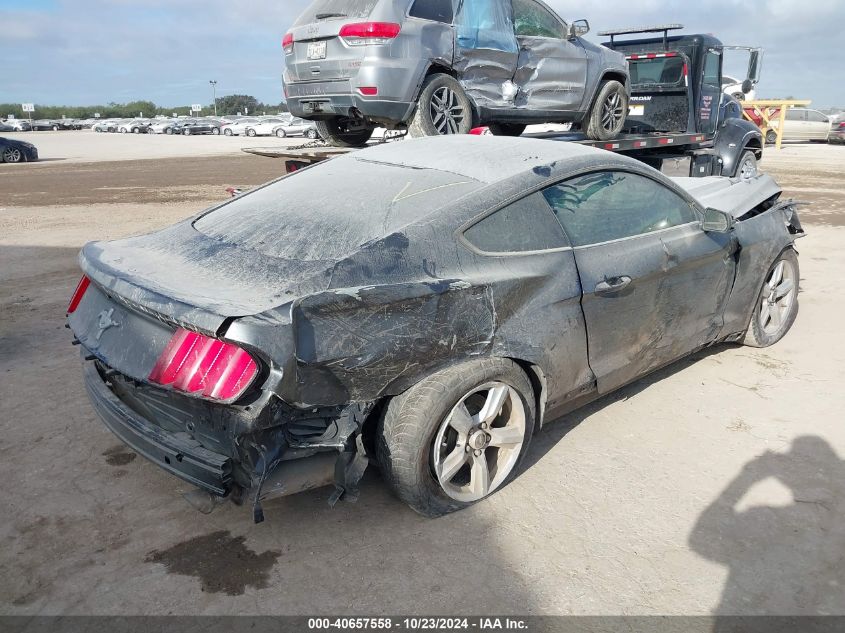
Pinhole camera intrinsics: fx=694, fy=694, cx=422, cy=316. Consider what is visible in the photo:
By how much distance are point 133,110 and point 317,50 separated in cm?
→ 11612

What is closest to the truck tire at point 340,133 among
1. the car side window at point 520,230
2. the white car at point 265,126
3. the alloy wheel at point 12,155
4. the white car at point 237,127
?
the car side window at point 520,230

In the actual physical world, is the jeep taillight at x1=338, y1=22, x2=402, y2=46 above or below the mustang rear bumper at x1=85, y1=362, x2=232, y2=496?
above

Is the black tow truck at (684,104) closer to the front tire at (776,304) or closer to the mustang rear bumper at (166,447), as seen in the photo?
the front tire at (776,304)

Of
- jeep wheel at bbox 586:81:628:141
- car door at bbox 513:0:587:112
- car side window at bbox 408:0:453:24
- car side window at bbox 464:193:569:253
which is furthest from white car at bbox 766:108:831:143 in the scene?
car side window at bbox 464:193:569:253

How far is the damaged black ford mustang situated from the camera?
246 cm

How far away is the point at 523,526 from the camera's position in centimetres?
292

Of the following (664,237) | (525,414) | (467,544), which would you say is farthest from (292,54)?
(467,544)

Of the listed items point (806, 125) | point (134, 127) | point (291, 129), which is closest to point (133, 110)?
point (134, 127)

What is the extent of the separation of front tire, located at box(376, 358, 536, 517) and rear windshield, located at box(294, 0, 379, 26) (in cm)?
450

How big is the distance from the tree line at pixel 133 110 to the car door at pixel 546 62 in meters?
99.8

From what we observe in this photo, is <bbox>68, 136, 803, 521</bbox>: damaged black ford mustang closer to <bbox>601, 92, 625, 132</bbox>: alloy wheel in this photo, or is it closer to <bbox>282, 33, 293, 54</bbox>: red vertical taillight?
<bbox>282, 33, 293, 54</bbox>: red vertical taillight

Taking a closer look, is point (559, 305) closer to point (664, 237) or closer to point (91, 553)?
point (664, 237)

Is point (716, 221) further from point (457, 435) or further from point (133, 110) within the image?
point (133, 110)

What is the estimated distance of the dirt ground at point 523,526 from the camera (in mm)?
2512
